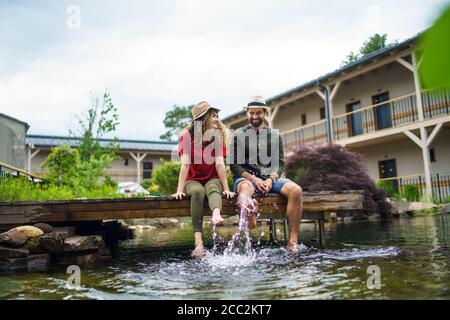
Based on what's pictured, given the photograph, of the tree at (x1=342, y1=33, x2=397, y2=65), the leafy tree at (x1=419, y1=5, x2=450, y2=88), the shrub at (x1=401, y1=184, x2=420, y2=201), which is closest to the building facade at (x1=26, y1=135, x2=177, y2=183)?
the tree at (x1=342, y1=33, x2=397, y2=65)

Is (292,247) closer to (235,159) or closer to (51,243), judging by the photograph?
(235,159)

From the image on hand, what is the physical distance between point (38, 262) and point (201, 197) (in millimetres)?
1585

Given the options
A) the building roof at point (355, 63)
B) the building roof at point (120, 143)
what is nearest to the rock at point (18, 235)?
the building roof at point (355, 63)

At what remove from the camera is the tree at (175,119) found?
37.3 m

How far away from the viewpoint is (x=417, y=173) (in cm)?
1444

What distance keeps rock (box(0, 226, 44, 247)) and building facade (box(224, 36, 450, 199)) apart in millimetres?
9288

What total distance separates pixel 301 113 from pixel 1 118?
13450 millimetres

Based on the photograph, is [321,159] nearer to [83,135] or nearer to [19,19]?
[83,135]

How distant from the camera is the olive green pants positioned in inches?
144

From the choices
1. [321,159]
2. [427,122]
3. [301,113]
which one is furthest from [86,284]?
[301,113]

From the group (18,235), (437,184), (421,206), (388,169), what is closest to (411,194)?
(437,184)

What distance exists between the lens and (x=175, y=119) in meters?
37.7

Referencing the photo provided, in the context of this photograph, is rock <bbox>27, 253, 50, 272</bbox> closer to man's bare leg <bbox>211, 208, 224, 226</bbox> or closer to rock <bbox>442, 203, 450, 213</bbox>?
man's bare leg <bbox>211, 208, 224, 226</bbox>

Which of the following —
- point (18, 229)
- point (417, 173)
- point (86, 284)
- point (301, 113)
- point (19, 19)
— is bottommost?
point (86, 284)
